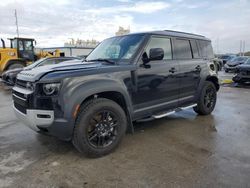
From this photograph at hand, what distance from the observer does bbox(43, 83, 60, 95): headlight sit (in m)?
3.04

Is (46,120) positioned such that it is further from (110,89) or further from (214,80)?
(214,80)

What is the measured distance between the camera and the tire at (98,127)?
3.23 m

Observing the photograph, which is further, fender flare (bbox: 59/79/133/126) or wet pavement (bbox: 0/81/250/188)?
fender flare (bbox: 59/79/133/126)

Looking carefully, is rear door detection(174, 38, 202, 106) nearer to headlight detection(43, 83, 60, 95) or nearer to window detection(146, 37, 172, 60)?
window detection(146, 37, 172, 60)

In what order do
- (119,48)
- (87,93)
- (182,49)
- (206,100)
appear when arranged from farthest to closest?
(206,100) < (182,49) < (119,48) < (87,93)

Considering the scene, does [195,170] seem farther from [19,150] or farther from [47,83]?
[19,150]

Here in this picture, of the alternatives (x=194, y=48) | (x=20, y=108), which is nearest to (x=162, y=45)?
(x=194, y=48)

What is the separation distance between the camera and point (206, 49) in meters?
5.85

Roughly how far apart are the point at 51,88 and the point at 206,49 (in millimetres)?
4342

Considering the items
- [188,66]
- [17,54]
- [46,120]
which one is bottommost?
[46,120]

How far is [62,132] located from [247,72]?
11.3 m

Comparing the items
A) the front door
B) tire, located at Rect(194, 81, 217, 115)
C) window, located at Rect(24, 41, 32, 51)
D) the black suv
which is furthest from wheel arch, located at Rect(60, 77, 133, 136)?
window, located at Rect(24, 41, 32, 51)

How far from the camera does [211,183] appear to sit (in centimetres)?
275

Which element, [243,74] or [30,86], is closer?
[30,86]
